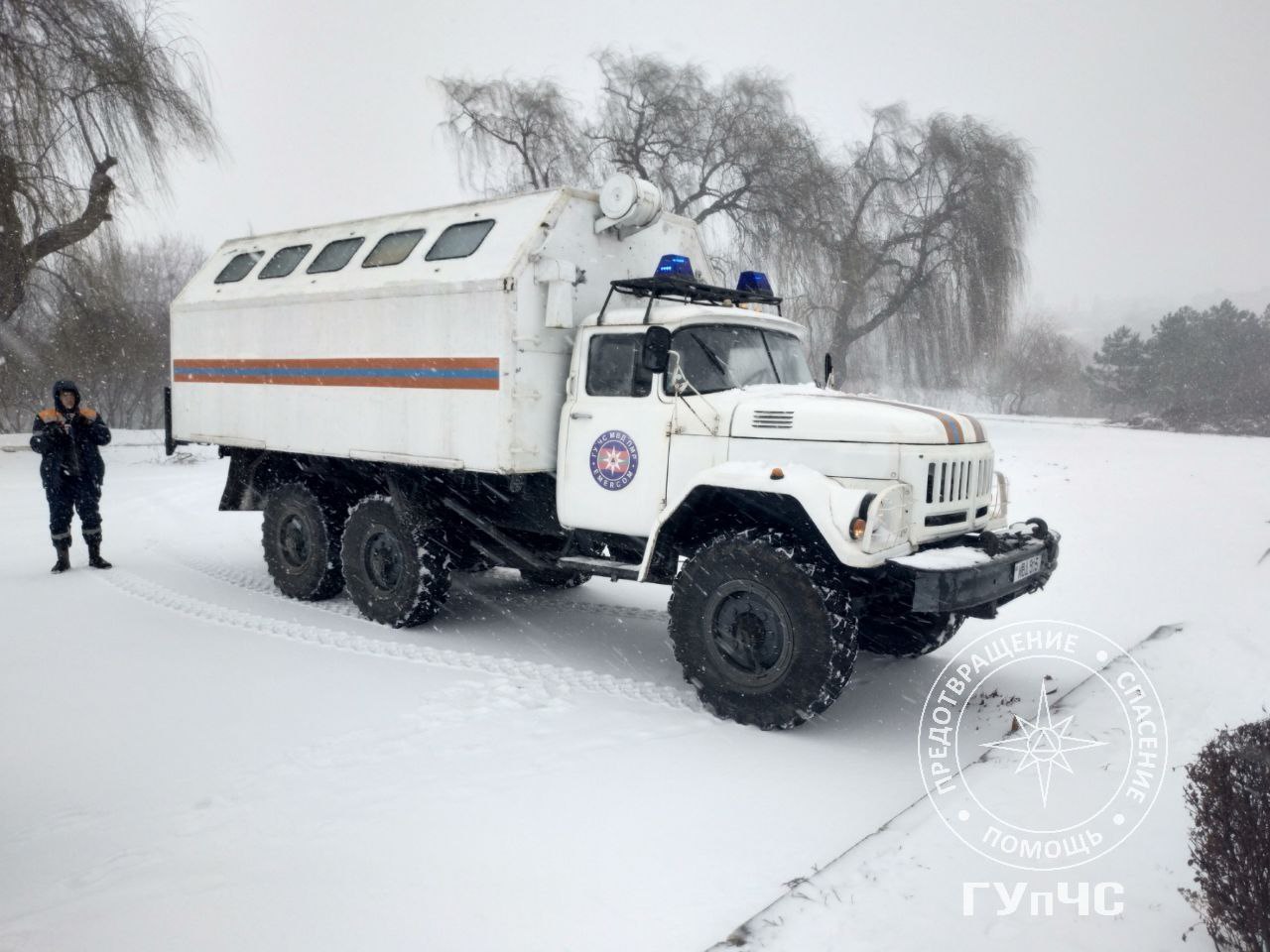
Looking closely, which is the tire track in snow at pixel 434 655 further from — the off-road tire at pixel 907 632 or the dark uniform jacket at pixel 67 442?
the off-road tire at pixel 907 632

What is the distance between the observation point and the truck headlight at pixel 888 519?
4734 mm

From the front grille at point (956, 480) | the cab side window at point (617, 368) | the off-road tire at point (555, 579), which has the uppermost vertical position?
the cab side window at point (617, 368)

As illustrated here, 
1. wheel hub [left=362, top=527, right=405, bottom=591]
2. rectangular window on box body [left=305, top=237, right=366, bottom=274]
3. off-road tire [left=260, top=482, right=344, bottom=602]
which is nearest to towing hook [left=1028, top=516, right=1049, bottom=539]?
wheel hub [left=362, top=527, right=405, bottom=591]

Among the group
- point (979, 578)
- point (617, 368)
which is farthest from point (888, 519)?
point (617, 368)

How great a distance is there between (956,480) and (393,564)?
178 inches

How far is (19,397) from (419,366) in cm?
1840

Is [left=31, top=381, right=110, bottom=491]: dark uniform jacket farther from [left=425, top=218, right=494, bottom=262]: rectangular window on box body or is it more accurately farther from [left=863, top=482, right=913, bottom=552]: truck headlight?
[left=863, top=482, right=913, bottom=552]: truck headlight

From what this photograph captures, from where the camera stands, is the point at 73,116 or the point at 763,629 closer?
the point at 763,629

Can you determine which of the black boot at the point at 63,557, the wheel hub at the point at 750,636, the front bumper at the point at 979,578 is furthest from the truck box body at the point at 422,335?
the front bumper at the point at 979,578

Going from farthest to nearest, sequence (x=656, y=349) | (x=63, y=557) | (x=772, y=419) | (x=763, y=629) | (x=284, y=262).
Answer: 1. (x=63, y=557)
2. (x=284, y=262)
3. (x=656, y=349)
4. (x=772, y=419)
5. (x=763, y=629)

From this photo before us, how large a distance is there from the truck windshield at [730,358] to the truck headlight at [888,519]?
1.44 m

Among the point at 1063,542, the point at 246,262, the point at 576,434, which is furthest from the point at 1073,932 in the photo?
the point at 246,262

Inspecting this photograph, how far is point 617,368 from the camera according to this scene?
242 inches

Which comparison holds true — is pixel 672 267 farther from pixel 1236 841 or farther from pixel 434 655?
pixel 1236 841
